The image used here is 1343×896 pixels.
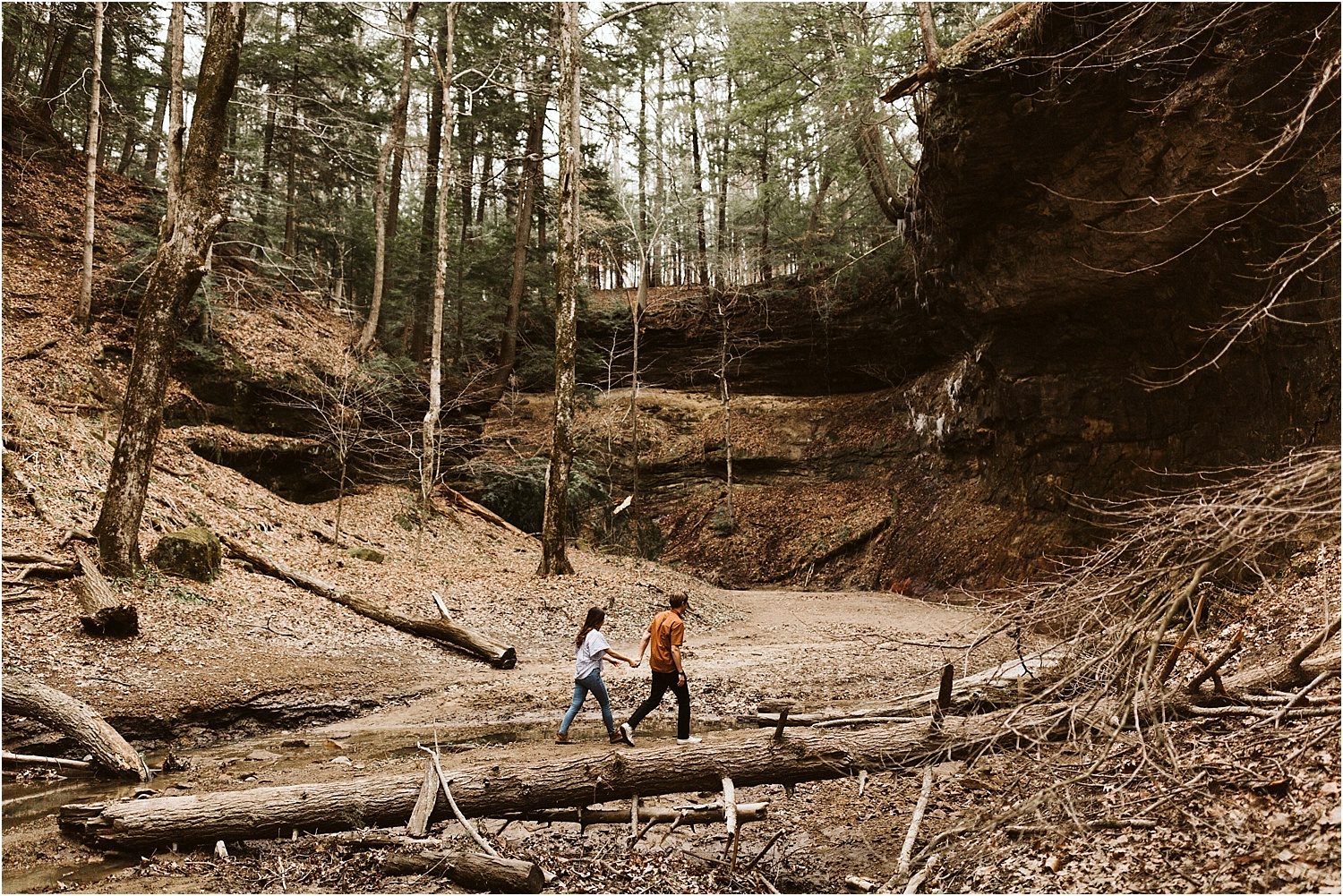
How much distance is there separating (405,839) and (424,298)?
24.1 meters

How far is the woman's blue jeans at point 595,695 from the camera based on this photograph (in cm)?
774

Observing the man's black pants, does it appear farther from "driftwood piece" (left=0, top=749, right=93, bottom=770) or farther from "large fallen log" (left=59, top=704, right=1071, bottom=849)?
"driftwood piece" (left=0, top=749, right=93, bottom=770)

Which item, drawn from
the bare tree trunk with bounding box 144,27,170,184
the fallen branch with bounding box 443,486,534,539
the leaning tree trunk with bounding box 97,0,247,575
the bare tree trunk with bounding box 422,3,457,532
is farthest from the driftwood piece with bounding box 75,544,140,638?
the bare tree trunk with bounding box 144,27,170,184

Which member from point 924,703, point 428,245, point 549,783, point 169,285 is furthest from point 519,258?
point 549,783

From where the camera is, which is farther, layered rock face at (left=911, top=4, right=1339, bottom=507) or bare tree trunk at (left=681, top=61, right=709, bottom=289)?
bare tree trunk at (left=681, top=61, right=709, bottom=289)

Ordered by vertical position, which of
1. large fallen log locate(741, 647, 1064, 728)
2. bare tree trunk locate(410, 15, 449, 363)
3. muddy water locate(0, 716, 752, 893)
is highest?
bare tree trunk locate(410, 15, 449, 363)

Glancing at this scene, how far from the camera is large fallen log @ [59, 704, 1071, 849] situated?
5469 mm

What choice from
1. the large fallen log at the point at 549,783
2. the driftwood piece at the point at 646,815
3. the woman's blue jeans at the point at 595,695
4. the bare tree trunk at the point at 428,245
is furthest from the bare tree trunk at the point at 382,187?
the driftwood piece at the point at 646,815

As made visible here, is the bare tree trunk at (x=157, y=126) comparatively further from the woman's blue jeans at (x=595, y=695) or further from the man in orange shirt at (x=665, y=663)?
the man in orange shirt at (x=665, y=663)

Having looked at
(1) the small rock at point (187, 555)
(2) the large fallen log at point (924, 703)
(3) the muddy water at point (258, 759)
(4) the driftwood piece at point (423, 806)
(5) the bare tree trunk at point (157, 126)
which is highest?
(5) the bare tree trunk at point (157, 126)

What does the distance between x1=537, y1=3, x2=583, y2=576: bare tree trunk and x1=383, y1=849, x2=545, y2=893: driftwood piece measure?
10537 mm

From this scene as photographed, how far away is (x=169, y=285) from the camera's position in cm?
1130

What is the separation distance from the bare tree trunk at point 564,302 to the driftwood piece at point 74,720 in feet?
30.2

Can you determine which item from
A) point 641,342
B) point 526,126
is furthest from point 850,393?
point 526,126
